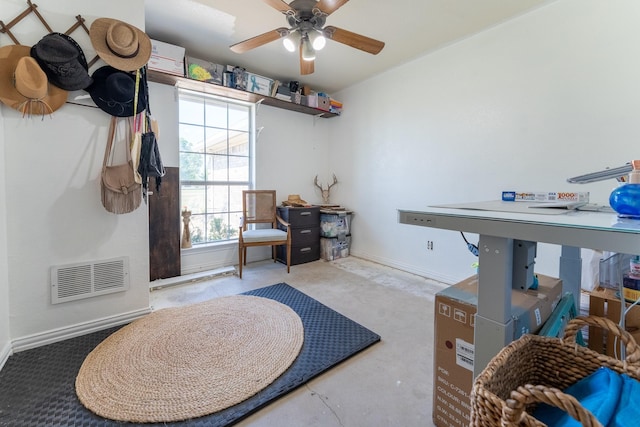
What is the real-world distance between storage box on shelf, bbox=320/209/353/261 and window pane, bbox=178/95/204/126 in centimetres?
204

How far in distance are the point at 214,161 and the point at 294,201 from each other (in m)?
1.23

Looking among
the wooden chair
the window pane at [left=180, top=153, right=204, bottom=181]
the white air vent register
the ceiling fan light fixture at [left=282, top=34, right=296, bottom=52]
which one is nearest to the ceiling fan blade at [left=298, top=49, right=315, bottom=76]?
the ceiling fan light fixture at [left=282, top=34, right=296, bottom=52]

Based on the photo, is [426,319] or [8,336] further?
[426,319]

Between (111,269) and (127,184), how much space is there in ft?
2.14

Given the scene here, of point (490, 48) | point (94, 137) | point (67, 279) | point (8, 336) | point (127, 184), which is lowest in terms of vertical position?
point (8, 336)

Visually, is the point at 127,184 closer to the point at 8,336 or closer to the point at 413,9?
the point at 8,336

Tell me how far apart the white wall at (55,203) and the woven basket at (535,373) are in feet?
7.71

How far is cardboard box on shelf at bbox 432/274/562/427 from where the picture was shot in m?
1.06

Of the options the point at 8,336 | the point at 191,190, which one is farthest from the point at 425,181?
the point at 8,336

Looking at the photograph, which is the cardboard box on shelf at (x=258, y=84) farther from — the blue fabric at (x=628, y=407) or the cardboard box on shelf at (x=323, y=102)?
the blue fabric at (x=628, y=407)

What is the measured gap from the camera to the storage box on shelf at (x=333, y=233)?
12.8 ft

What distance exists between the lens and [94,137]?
74.4 inches

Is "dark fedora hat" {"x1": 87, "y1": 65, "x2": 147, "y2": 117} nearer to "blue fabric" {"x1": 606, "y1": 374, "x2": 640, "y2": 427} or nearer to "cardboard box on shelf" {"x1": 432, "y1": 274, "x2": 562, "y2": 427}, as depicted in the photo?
"cardboard box on shelf" {"x1": 432, "y1": 274, "x2": 562, "y2": 427}

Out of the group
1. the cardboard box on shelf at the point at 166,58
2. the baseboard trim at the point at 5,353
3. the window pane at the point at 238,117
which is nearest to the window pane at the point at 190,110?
the window pane at the point at 238,117
